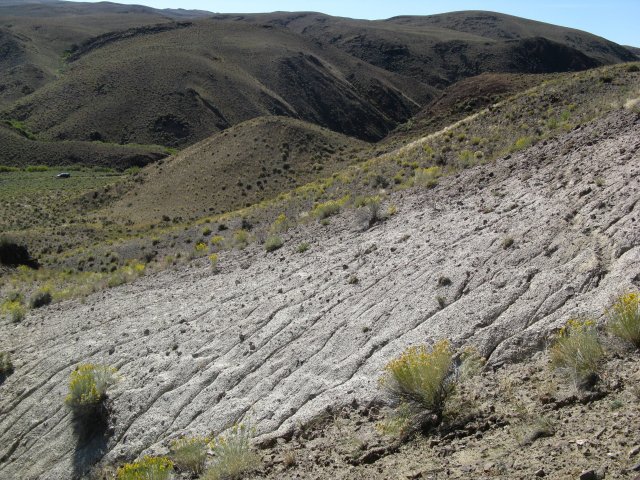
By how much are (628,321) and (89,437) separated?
951 cm

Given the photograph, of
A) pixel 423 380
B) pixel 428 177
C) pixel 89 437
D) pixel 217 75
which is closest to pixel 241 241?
pixel 428 177

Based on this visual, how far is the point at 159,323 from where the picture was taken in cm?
1501

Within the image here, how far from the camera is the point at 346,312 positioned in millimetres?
12227

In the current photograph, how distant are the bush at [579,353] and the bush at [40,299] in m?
17.6

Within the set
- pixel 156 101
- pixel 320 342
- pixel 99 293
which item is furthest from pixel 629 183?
pixel 156 101

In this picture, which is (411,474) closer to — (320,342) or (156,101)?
(320,342)

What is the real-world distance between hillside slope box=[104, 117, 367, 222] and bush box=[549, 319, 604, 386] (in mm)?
36849

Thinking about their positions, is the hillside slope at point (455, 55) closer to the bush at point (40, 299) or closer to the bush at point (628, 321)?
the bush at point (40, 299)

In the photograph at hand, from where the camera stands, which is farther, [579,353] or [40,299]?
[40,299]

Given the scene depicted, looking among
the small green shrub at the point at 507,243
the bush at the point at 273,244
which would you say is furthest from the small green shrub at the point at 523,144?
the bush at the point at 273,244

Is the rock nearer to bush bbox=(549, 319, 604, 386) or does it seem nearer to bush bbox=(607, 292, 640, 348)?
bush bbox=(549, 319, 604, 386)

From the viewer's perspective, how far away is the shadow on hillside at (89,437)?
1080 centimetres

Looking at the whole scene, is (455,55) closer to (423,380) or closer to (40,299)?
(40,299)

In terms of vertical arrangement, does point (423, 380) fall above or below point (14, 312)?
above
